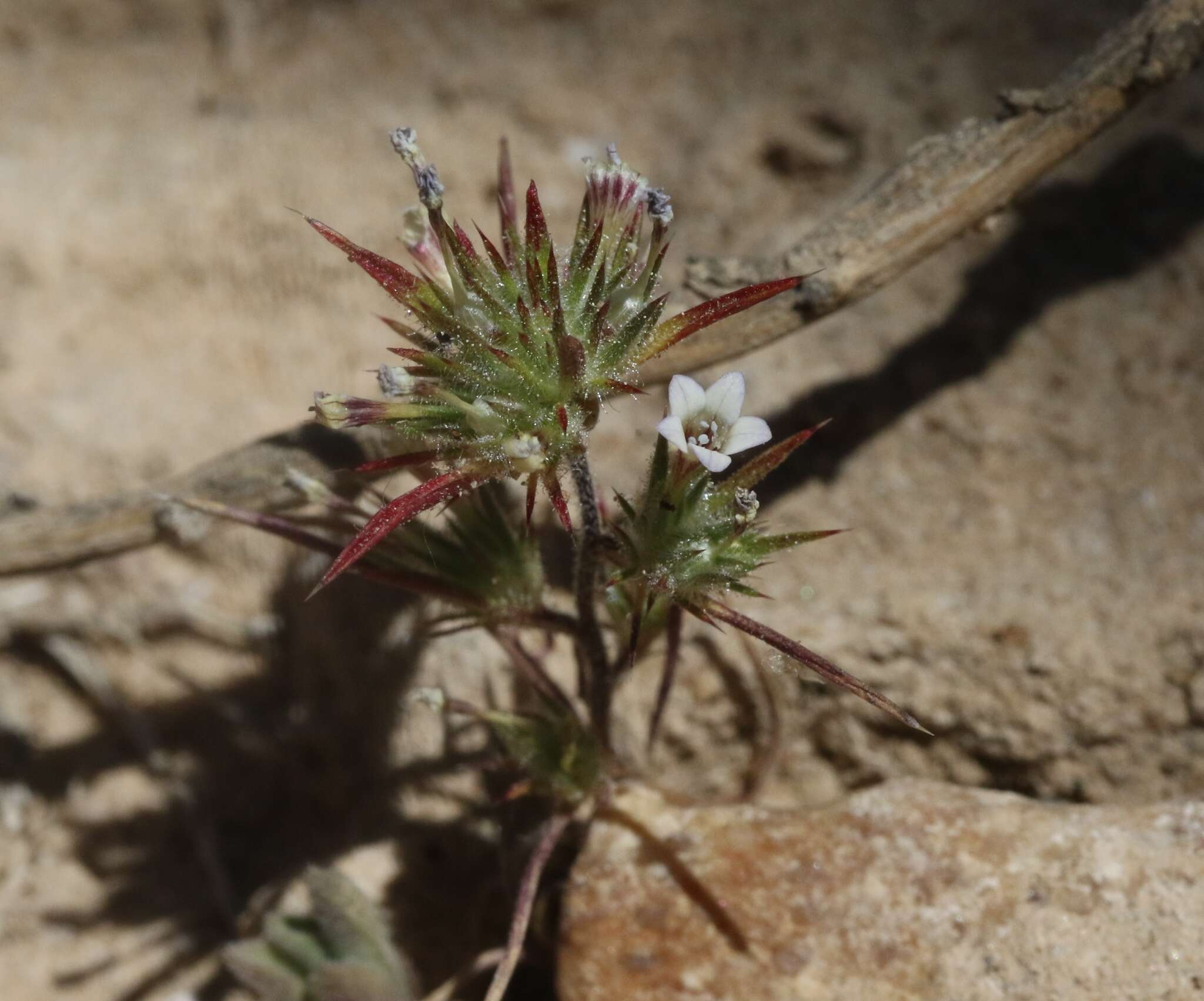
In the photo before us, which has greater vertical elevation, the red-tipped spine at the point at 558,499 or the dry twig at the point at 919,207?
the dry twig at the point at 919,207

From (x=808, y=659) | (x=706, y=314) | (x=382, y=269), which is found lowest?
(x=808, y=659)

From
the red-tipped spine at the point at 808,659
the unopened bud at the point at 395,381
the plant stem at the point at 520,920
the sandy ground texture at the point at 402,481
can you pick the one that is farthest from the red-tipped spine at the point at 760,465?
the plant stem at the point at 520,920

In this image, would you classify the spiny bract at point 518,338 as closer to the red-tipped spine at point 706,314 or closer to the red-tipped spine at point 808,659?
the red-tipped spine at point 706,314

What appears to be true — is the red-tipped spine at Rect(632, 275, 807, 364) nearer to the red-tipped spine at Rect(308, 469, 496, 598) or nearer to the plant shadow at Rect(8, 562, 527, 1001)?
the red-tipped spine at Rect(308, 469, 496, 598)

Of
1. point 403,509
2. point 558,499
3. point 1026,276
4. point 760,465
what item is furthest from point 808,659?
point 1026,276

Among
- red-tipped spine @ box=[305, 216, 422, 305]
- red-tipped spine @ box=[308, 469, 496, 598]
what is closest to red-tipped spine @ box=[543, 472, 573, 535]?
red-tipped spine @ box=[308, 469, 496, 598]

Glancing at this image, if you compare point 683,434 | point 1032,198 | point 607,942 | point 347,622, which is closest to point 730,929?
point 607,942

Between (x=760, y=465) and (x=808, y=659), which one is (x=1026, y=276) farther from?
→ (x=808, y=659)
